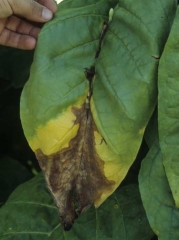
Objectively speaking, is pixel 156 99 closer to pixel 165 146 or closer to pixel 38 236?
pixel 165 146

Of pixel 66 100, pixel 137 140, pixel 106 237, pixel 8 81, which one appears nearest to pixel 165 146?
pixel 137 140

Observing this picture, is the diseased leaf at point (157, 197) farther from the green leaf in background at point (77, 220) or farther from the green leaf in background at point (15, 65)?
the green leaf in background at point (15, 65)

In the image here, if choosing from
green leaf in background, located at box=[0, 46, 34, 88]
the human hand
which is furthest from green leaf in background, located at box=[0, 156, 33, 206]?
the human hand

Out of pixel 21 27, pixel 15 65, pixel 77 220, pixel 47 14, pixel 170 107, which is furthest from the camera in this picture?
pixel 15 65

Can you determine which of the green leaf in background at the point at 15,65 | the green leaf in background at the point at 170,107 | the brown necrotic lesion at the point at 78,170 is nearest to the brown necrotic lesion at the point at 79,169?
the brown necrotic lesion at the point at 78,170

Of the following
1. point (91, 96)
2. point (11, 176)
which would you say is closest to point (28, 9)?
point (91, 96)

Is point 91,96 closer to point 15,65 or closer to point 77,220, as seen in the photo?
point 77,220
